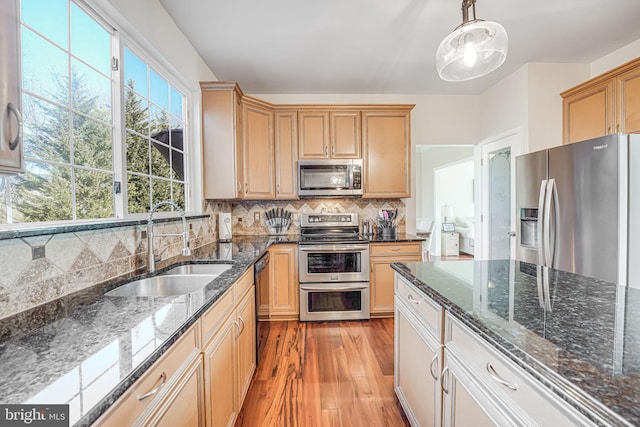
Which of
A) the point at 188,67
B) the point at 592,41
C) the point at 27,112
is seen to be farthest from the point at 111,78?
the point at 592,41

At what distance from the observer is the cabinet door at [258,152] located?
300cm

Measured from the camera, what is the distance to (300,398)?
180 cm

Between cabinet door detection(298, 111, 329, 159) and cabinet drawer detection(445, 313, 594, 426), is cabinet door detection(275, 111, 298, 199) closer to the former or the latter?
cabinet door detection(298, 111, 329, 159)

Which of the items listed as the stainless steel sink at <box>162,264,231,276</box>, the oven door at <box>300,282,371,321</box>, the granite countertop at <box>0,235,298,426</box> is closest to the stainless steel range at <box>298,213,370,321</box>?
the oven door at <box>300,282,371,321</box>

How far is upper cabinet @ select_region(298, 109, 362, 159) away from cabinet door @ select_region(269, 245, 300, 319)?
3.71ft

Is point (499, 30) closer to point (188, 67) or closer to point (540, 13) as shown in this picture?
point (540, 13)

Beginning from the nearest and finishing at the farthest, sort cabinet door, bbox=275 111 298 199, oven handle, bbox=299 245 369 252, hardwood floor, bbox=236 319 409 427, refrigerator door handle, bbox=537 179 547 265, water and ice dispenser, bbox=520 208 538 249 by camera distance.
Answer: hardwood floor, bbox=236 319 409 427 → refrigerator door handle, bbox=537 179 547 265 → water and ice dispenser, bbox=520 208 538 249 → oven handle, bbox=299 245 369 252 → cabinet door, bbox=275 111 298 199

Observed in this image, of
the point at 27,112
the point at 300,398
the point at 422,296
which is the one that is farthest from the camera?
the point at 300,398

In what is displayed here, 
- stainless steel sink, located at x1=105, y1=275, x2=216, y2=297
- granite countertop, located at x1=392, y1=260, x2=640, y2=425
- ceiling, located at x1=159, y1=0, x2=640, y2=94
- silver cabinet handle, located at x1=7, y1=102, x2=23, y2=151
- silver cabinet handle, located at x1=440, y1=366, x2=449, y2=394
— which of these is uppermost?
ceiling, located at x1=159, y1=0, x2=640, y2=94

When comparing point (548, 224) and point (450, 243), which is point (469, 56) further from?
point (450, 243)

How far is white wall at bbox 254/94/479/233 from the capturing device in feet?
11.9

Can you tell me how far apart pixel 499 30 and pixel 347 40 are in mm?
1352

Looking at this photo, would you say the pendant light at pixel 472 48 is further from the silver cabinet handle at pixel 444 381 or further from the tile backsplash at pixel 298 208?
the tile backsplash at pixel 298 208

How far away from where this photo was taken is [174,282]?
1.64 meters
